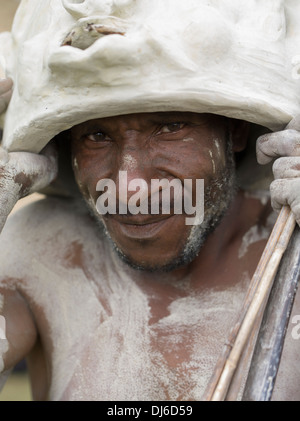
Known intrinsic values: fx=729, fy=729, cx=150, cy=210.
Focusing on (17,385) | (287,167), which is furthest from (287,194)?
(17,385)

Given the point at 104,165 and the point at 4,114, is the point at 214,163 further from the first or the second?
the point at 4,114

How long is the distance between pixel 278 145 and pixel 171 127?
0.27 metres

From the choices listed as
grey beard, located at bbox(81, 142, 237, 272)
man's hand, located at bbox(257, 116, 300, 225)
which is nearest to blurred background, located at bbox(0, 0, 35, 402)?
grey beard, located at bbox(81, 142, 237, 272)

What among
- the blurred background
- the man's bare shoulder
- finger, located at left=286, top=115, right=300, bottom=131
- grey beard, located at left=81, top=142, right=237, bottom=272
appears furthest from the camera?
the blurred background

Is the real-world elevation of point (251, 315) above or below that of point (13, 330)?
above

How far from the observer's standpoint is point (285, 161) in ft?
5.17

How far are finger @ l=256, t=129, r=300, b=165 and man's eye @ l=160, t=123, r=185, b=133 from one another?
7.6 inches

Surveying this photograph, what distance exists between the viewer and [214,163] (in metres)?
1.79

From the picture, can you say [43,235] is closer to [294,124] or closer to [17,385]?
[294,124]

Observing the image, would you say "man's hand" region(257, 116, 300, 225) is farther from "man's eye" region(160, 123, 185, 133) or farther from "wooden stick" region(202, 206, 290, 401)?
"man's eye" region(160, 123, 185, 133)

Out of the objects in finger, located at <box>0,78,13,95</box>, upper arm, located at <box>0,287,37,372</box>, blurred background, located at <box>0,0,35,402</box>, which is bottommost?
blurred background, located at <box>0,0,35,402</box>

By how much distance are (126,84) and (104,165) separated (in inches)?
11.0

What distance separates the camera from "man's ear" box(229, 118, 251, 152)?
1.90m
